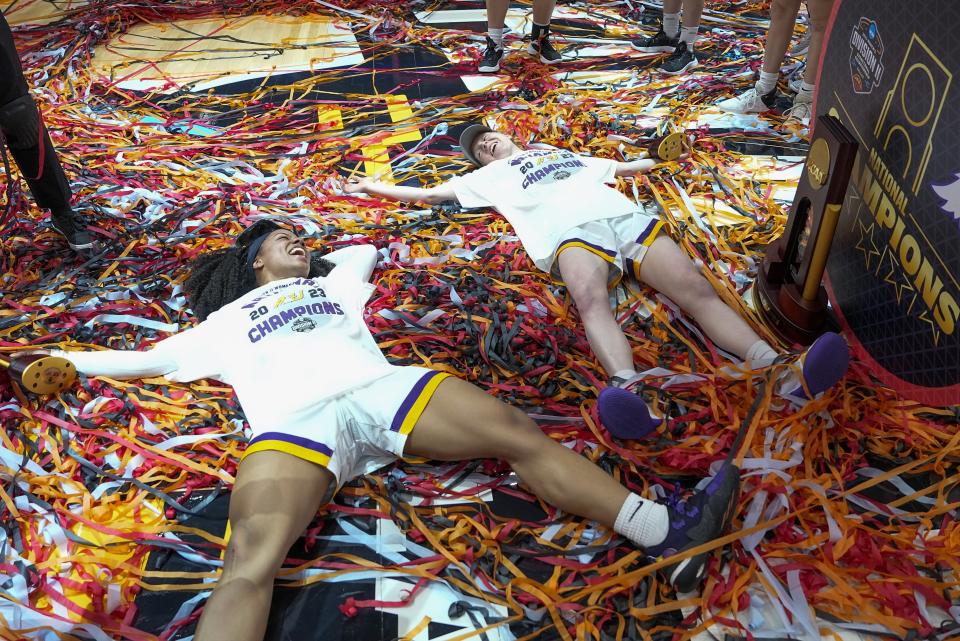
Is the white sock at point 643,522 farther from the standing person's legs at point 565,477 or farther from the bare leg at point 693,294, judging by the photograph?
the bare leg at point 693,294

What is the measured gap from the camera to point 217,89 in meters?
3.98

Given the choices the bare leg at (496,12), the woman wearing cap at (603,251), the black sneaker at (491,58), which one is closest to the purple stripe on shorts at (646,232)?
the woman wearing cap at (603,251)

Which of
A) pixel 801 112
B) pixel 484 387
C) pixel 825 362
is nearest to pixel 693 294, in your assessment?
pixel 825 362

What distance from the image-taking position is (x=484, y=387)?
2010mm

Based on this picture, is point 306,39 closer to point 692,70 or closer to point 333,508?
point 692,70

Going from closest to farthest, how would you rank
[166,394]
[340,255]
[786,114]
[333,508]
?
1. [333,508]
2. [166,394]
3. [340,255]
4. [786,114]

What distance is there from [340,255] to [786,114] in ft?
7.68

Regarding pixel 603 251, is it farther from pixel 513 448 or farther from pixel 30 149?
pixel 30 149

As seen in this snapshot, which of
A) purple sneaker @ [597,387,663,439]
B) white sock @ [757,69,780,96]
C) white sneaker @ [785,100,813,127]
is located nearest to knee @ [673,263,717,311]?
purple sneaker @ [597,387,663,439]

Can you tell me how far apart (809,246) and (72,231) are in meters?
2.52

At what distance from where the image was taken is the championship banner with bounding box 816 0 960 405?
5.14ft

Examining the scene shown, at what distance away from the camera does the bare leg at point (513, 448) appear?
1597mm

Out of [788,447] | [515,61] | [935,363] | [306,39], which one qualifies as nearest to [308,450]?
[788,447]

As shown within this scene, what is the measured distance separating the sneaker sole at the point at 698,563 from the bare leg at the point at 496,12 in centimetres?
328
